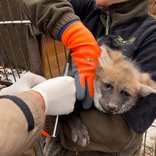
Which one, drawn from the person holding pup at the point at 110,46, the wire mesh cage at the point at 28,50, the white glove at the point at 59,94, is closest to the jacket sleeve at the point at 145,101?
the person holding pup at the point at 110,46

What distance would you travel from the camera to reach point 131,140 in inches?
58.7

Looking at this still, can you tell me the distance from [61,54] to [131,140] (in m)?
2.75

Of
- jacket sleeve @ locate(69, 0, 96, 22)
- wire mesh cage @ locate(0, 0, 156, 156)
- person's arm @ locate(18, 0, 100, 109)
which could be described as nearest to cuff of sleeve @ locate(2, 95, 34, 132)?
person's arm @ locate(18, 0, 100, 109)

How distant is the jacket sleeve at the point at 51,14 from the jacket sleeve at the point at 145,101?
0.44 m

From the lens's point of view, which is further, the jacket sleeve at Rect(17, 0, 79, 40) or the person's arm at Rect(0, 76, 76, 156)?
the jacket sleeve at Rect(17, 0, 79, 40)

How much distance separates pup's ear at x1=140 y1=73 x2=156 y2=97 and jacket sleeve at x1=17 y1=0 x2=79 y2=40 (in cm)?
55

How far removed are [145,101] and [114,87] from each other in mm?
220

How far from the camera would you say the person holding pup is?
56.3 inches

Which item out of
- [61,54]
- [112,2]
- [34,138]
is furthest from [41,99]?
[61,54]

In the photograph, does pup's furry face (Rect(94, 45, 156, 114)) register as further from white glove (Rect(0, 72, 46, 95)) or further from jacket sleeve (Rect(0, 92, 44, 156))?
jacket sleeve (Rect(0, 92, 44, 156))

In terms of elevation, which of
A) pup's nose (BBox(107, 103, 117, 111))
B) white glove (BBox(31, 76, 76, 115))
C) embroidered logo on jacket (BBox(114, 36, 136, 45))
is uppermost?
embroidered logo on jacket (BBox(114, 36, 136, 45))

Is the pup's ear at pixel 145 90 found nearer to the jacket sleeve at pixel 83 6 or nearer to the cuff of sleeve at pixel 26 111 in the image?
the jacket sleeve at pixel 83 6

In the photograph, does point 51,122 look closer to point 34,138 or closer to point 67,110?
point 67,110

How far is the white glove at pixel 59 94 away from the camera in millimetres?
1300
